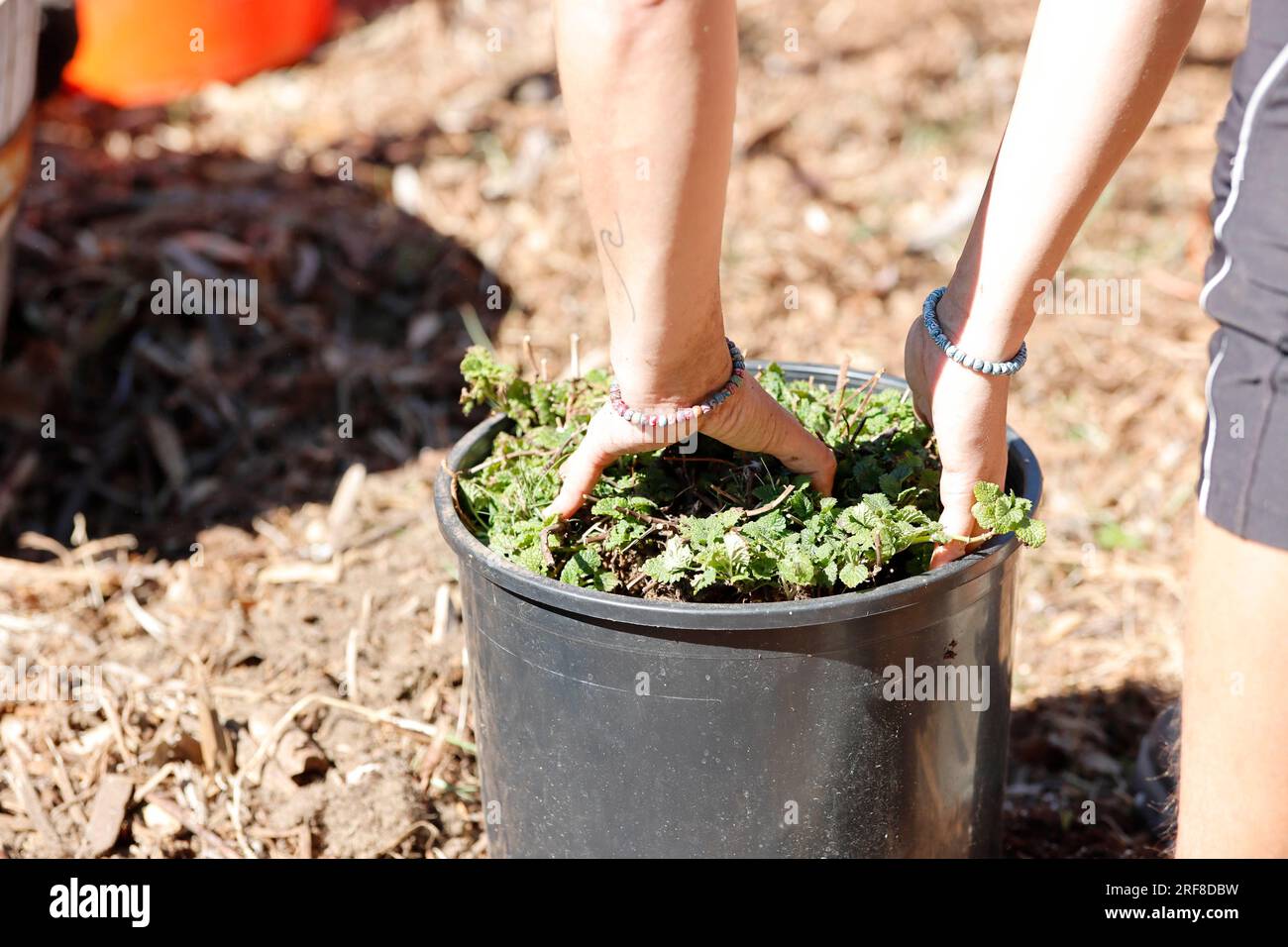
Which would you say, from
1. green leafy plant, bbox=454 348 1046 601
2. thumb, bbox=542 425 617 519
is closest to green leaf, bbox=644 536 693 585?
green leafy plant, bbox=454 348 1046 601

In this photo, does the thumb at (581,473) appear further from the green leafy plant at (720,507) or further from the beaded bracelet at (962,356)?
the beaded bracelet at (962,356)

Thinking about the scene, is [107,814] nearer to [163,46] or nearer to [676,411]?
[676,411]

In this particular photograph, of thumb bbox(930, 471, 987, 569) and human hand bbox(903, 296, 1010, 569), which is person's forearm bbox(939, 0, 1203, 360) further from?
thumb bbox(930, 471, 987, 569)

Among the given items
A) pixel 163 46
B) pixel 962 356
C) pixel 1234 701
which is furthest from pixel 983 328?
pixel 163 46

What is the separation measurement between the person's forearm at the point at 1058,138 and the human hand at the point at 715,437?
255 mm

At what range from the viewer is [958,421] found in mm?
1560

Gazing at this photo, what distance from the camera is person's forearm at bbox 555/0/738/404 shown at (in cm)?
117

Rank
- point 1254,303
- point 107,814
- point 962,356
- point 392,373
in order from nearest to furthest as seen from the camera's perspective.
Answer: point 962,356, point 1254,303, point 107,814, point 392,373

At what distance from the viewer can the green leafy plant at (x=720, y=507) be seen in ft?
5.19

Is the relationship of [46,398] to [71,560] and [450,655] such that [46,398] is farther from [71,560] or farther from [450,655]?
[450,655]

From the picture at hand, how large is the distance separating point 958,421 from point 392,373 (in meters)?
2.25

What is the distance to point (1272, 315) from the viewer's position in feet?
5.37

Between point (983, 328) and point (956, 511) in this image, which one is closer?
point (983, 328)

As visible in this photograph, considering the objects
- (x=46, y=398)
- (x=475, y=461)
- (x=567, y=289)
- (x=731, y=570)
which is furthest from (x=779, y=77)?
(x=731, y=570)
